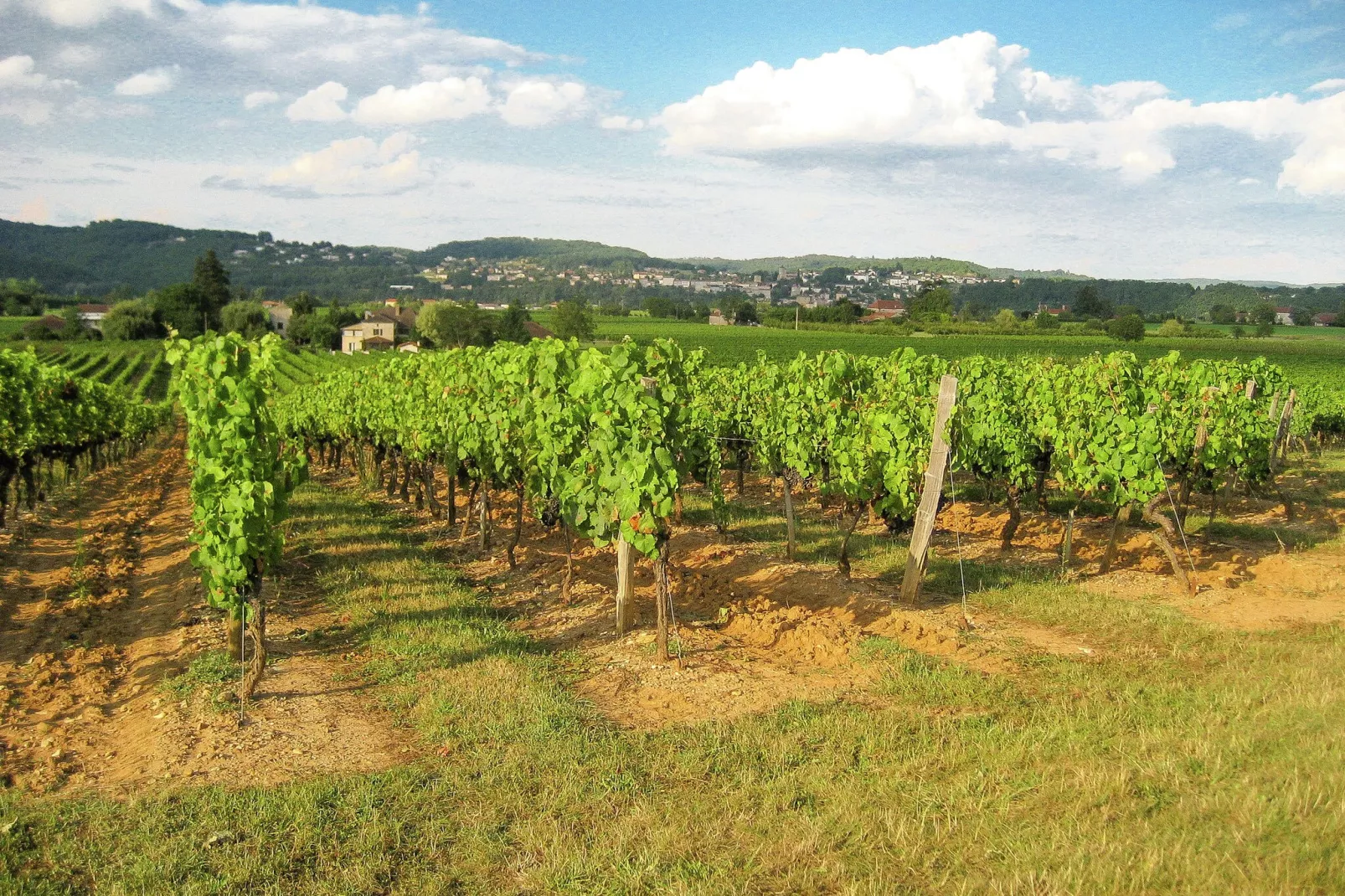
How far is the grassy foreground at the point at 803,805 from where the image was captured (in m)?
4.16

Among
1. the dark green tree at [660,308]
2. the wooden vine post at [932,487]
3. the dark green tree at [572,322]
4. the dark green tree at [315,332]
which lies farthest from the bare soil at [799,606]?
the dark green tree at [660,308]

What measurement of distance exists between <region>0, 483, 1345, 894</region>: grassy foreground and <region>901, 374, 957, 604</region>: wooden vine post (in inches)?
82.4

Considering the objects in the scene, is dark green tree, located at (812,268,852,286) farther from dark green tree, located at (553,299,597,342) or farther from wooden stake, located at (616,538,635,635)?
wooden stake, located at (616,538,635,635)

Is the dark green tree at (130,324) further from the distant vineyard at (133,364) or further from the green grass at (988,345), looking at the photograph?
the green grass at (988,345)

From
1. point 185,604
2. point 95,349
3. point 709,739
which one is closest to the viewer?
point 709,739

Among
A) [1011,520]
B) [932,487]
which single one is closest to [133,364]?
[1011,520]

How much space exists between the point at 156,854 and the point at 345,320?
100m

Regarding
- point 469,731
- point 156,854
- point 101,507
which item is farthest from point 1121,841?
point 101,507

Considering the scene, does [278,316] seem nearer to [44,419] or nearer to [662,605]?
[44,419]

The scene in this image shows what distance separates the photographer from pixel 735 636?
838cm

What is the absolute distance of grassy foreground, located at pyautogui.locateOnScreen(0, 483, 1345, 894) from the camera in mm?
4160

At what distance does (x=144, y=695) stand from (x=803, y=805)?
529cm

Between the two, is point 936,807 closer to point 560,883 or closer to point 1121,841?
point 1121,841

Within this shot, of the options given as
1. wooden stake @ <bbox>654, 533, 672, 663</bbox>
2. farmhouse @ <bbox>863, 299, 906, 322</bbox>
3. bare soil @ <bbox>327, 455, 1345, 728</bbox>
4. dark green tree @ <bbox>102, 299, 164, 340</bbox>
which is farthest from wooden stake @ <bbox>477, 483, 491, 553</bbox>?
dark green tree @ <bbox>102, 299, 164, 340</bbox>
